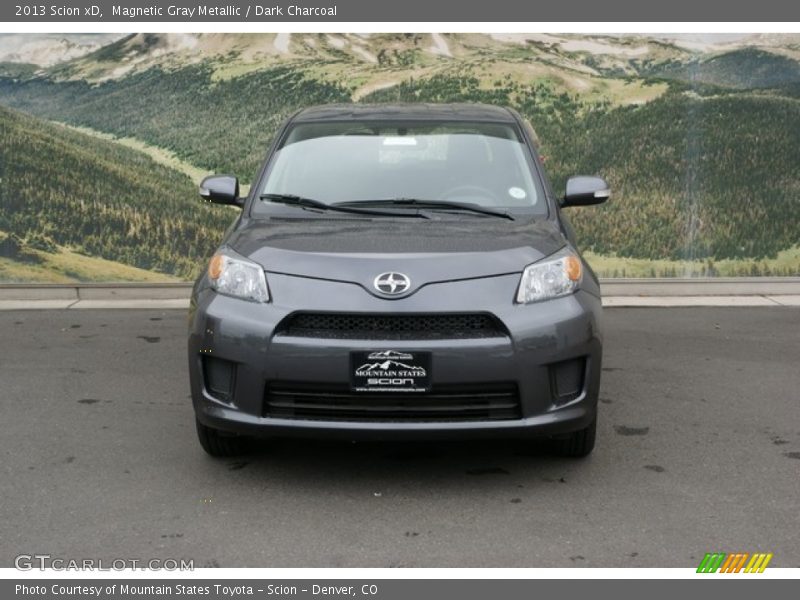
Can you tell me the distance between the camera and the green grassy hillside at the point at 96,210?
10.8 metres

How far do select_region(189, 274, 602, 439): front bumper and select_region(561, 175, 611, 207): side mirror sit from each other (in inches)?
50.9

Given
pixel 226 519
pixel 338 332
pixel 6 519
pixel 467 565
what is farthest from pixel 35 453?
pixel 467 565

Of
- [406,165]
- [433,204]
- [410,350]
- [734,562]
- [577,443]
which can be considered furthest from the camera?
[406,165]

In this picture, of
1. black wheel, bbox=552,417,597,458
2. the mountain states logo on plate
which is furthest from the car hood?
black wheel, bbox=552,417,597,458

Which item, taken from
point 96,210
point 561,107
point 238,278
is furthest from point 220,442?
point 561,107

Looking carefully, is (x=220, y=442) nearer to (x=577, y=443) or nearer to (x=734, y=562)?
(x=577, y=443)

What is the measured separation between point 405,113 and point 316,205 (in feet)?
3.52

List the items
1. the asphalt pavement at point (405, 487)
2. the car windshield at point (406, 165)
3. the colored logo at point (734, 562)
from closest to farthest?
1. the colored logo at point (734, 562)
2. the asphalt pavement at point (405, 487)
3. the car windshield at point (406, 165)

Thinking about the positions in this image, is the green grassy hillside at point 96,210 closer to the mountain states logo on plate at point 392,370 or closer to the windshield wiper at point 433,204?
the windshield wiper at point 433,204

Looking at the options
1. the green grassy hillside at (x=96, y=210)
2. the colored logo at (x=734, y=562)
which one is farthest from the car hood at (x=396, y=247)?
the green grassy hillside at (x=96, y=210)

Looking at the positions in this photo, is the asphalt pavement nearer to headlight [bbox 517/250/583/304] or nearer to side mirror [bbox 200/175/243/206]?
headlight [bbox 517/250/583/304]

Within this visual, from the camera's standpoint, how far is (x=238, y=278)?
4.81 meters

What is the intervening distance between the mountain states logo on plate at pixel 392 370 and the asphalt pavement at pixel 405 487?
53 cm

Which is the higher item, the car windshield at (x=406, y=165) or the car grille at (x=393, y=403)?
the car windshield at (x=406, y=165)
